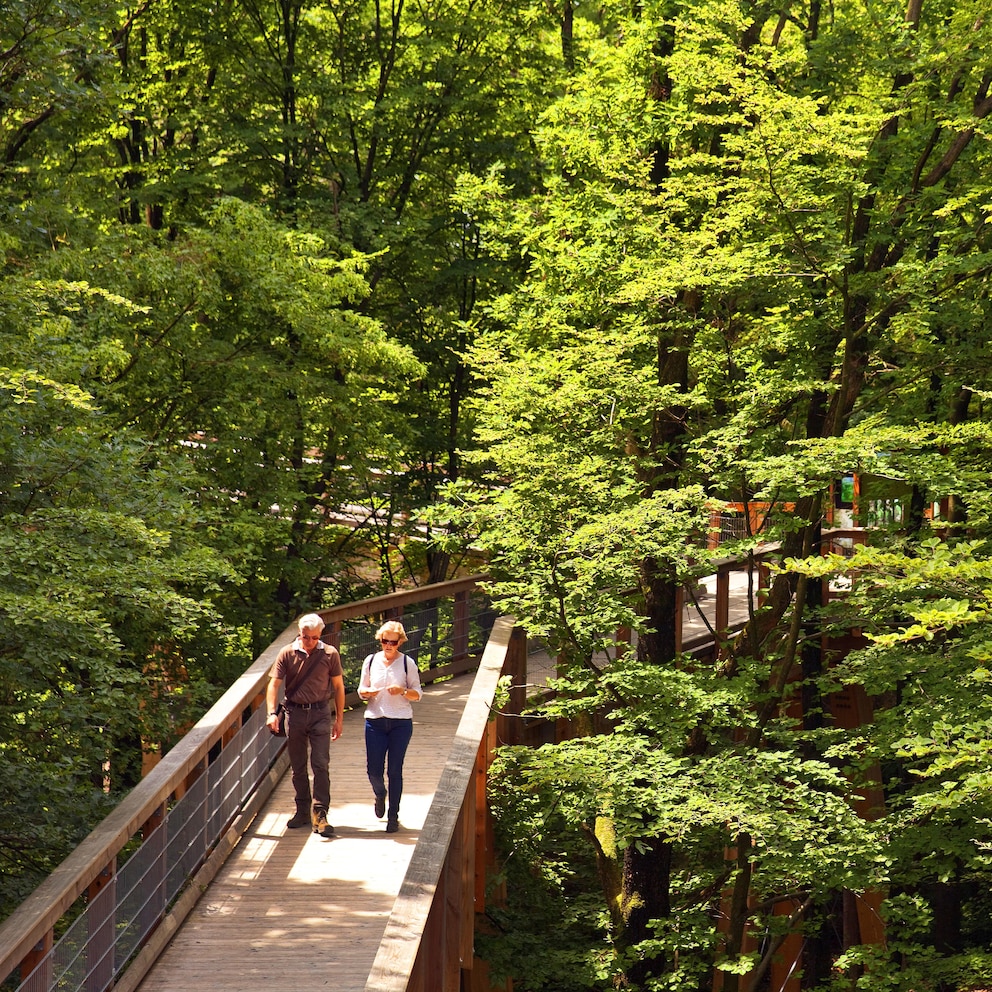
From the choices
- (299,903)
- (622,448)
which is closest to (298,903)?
(299,903)

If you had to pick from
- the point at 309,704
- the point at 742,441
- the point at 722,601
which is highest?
the point at 742,441

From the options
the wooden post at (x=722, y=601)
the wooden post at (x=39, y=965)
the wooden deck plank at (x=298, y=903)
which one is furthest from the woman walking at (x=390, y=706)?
the wooden post at (x=722, y=601)

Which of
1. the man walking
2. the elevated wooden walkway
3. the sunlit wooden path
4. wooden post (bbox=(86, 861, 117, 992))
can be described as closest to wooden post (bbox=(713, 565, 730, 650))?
the elevated wooden walkway

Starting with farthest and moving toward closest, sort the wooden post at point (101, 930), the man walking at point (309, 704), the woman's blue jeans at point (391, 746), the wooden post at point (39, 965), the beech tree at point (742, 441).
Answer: the beech tree at point (742, 441) → the woman's blue jeans at point (391, 746) → the man walking at point (309, 704) → the wooden post at point (101, 930) → the wooden post at point (39, 965)

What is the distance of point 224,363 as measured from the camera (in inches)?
550

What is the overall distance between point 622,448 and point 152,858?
7411mm

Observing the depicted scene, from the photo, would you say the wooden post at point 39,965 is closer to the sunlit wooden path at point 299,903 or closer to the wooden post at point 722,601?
the sunlit wooden path at point 299,903

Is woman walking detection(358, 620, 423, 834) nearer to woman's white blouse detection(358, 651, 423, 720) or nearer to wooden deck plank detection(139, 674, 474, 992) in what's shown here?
woman's white blouse detection(358, 651, 423, 720)

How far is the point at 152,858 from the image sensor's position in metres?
6.49

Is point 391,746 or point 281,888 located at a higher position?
point 391,746

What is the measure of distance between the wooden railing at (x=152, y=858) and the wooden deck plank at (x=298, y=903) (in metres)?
0.15

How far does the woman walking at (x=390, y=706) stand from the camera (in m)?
8.20

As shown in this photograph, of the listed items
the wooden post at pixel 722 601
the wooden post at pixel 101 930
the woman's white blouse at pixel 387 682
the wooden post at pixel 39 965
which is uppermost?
the woman's white blouse at pixel 387 682

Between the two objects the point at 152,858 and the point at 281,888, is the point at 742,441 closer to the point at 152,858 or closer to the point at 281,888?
the point at 281,888
